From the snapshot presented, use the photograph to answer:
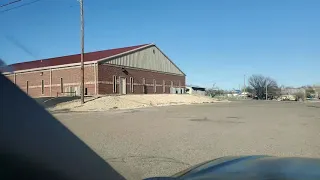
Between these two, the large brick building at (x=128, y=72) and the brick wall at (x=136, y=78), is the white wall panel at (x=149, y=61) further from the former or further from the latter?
the brick wall at (x=136, y=78)

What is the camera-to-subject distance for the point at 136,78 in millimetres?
57562

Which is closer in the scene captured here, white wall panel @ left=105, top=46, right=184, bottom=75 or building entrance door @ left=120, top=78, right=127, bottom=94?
building entrance door @ left=120, top=78, right=127, bottom=94

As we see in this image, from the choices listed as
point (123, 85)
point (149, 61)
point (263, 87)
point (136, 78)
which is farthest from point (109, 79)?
point (263, 87)

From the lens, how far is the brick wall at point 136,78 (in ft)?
159

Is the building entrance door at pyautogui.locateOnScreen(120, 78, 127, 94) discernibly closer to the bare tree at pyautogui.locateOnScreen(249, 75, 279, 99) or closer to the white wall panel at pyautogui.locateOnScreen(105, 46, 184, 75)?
the white wall panel at pyautogui.locateOnScreen(105, 46, 184, 75)

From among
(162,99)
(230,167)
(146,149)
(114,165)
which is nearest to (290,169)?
(230,167)

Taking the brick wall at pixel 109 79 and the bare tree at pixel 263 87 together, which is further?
the bare tree at pixel 263 87

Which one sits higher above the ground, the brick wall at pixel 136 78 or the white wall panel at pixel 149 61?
the white wall panel at pixel 149 61

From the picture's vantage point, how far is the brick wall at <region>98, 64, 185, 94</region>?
48562 mm

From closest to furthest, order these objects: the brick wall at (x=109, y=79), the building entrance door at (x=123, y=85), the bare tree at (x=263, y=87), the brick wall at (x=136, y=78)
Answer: the brick wall at (x=109, y=79)
the brick wall at (x=136, y=78)
the building entrance door at (x=123, y=85)
the bare tree at (x=263, y=87)

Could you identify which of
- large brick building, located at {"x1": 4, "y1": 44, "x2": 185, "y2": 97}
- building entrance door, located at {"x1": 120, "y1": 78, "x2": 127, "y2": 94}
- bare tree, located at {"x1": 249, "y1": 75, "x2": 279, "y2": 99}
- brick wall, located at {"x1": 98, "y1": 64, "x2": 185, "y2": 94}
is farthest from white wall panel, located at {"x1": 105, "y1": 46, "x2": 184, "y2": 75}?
bare tree, located at {"x1": 249, "y1": 75, "x2": 279, "y2": 99}

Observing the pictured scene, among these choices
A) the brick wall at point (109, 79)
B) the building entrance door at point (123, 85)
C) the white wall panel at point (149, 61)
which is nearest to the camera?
the brick wall at point (109, 79)

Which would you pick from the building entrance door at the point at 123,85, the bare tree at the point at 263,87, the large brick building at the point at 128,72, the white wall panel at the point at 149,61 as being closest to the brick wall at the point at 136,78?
the large brick building at the point at 128,72

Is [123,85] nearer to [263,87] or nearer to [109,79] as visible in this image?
[109,79]
